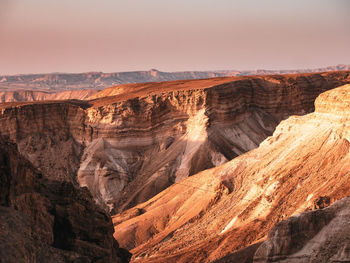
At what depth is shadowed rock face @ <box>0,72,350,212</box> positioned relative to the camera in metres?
44.1

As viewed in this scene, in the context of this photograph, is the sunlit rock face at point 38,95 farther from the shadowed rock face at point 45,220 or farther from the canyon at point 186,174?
the shadowed rock face at point 45,220

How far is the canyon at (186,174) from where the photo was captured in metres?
14.7

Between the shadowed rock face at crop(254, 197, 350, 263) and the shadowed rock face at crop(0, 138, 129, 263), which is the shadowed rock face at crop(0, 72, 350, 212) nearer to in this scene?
the shadowed rock face at crop(254, 197, 350, 263)

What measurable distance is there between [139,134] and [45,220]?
34985 mm

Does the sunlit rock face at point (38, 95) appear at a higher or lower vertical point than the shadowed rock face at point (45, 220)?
lower

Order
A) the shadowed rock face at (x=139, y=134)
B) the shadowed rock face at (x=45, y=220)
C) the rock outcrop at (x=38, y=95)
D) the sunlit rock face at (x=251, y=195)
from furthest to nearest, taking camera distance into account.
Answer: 1. the rock outcrop at (x=38, y=95)
2. the shadowed rock face at (x=139, y=134)
3. the sunlit rock face at (x=251, y=195)
4. the shadowed rock face at (x=45, y=220)

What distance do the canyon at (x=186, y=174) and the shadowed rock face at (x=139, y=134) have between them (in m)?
0.13

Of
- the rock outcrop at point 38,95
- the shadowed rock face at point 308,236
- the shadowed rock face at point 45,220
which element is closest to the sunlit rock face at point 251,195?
the shadowed rock face at point 308,236

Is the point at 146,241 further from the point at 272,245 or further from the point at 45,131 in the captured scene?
the point at 45,131

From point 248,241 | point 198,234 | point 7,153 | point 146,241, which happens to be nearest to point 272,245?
point 248,241

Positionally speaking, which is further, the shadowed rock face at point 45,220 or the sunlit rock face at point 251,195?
the sunlit rock face at point 251,195

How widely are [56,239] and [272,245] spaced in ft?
23.9

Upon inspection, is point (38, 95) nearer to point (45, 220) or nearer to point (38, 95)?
point (38, 95)

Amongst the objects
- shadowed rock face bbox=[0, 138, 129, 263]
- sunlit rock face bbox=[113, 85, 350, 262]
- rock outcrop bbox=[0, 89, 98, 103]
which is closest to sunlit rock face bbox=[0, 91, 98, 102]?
rock outcrop bbox=[0, 89, 98, 103]
